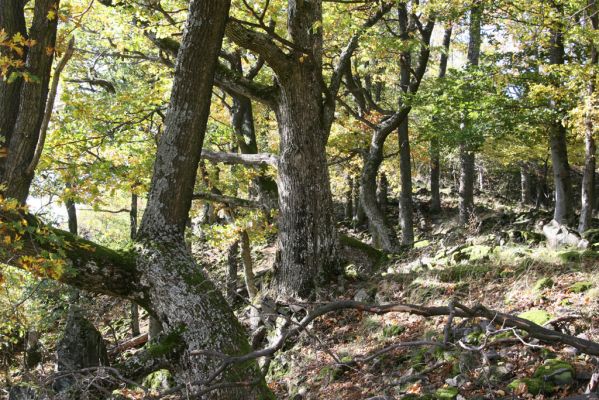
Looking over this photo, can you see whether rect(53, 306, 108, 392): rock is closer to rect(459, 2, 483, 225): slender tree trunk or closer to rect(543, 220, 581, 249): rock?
rect(543, 220, 581, 249): rock

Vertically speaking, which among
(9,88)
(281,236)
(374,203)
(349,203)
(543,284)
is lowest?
(543,284)

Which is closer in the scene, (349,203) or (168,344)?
(168,344)

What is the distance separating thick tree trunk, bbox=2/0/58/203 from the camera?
5.16m

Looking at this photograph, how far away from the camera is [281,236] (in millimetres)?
8438

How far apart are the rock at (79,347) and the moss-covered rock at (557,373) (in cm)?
407

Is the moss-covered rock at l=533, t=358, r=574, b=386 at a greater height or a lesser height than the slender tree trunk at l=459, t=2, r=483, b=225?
lesser

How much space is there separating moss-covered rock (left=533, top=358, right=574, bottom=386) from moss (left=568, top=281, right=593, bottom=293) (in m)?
1.95

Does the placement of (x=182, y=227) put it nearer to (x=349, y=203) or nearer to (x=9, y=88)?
(x=9, y=88)

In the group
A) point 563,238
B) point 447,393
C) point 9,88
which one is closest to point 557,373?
point 447,393

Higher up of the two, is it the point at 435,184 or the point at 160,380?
the point at 435,184

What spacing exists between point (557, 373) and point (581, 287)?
7.18 ft

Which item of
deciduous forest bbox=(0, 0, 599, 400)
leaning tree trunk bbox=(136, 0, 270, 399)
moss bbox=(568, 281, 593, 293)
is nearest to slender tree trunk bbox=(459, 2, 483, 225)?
deciduous forest bbox=(0, 0, 599, 400)

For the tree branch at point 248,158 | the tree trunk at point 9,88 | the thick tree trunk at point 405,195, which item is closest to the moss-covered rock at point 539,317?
the tree branch at point 248,158

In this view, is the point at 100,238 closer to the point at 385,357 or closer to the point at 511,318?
the point at 385,357
